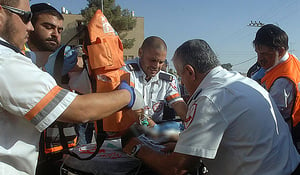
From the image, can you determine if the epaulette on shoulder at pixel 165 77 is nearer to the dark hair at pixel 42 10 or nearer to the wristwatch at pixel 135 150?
the dark hair at pixel 42 10

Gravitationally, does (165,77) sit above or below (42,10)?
below

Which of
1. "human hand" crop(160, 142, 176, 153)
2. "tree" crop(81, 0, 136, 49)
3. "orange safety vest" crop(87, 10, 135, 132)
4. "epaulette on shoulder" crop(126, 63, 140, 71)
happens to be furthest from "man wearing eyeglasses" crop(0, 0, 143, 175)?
"tree" crop(81, 0, 136, 49)

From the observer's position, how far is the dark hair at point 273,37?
8.64 ft

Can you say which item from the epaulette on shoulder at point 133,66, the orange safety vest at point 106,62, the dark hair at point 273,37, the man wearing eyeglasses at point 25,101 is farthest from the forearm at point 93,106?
the dark hair at point 273,37

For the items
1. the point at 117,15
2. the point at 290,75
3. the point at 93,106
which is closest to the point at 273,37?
the point at 290,75

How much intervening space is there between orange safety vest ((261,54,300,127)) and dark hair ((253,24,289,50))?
0.18 metres

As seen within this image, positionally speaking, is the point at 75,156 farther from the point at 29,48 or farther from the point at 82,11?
the point at 82,11

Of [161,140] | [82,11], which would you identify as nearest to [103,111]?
[161,140]

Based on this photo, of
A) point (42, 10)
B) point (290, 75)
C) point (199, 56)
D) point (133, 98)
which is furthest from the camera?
point (290, 75)

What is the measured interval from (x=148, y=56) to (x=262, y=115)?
167 cm

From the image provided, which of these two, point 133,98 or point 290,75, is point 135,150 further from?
point 290,75

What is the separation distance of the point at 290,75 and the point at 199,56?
134 cm

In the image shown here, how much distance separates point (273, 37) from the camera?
8.63 feet

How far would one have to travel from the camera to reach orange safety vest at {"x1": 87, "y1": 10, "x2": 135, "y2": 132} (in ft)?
4.56
